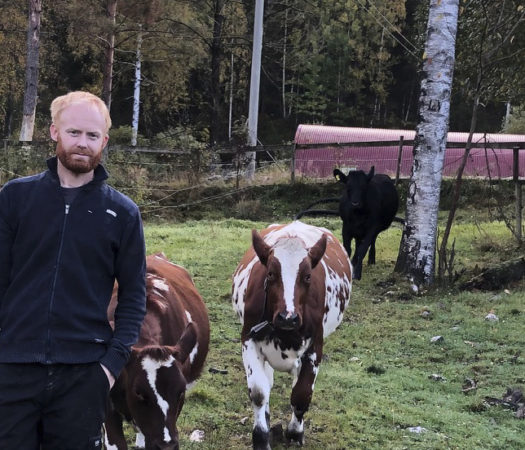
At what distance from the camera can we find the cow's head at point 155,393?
2.97 m

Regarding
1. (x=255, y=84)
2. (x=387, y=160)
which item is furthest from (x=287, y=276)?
(x=387, y=160)

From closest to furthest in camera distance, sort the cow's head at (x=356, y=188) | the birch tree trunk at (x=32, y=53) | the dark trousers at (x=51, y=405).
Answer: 1. the dark trousers at (x=51, y=405)
2. the cow's head at (x=356, y=188)
3. the birch tree trunk at (x=32, y=53)

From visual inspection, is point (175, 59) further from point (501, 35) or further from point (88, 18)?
point (501, 35)

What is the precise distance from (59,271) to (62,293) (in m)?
0.09

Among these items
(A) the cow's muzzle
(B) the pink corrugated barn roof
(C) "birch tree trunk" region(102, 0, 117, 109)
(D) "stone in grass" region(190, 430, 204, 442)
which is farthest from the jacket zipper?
(C) "birch tree trunk" region(102, 0, 117, 109)

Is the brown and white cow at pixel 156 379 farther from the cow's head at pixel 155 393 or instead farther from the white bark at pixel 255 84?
the white bark at pixel 255 84

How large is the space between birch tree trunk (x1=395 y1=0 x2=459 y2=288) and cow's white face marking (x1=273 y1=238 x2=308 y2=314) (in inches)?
210

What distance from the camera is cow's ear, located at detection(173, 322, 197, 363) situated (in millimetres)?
3200

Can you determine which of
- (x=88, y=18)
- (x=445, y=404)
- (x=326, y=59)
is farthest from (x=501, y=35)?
(x=326, y=59)

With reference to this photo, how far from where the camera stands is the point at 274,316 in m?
4.04

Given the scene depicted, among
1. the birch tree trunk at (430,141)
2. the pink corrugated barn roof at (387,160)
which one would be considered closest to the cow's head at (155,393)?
the birch tree trunk at (430,141)

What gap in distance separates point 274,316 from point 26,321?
188 cm

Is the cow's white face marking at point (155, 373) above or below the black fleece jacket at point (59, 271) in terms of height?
below

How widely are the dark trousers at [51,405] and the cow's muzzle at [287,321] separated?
1552 millimetres
